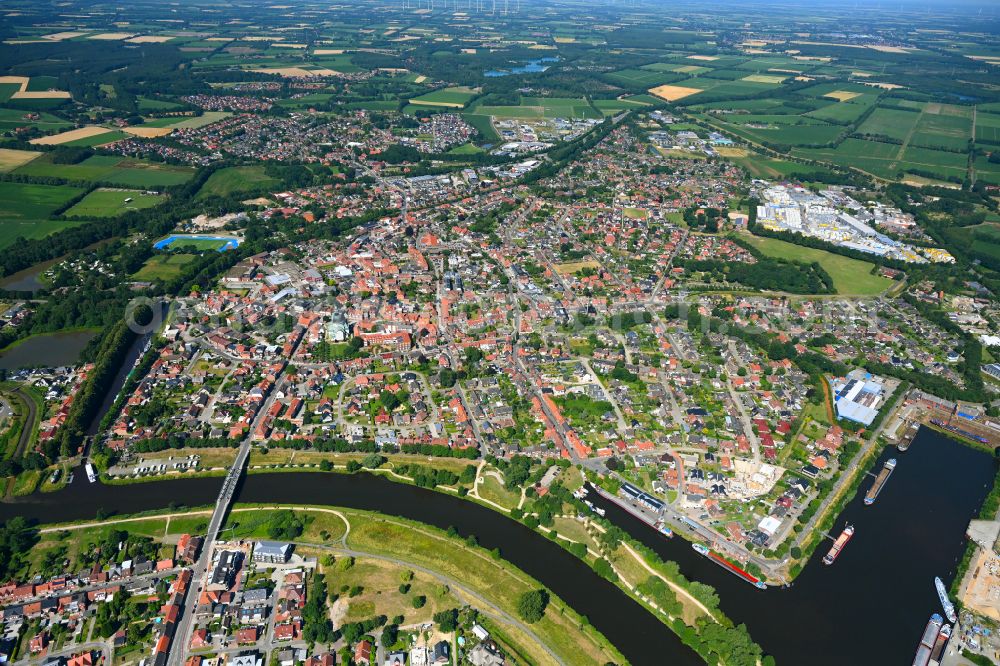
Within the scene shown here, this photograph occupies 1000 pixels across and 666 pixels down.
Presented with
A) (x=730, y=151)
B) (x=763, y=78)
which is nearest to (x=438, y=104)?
(x=730, y=151)

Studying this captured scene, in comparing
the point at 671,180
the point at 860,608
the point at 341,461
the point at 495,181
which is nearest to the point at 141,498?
the point at 341,461

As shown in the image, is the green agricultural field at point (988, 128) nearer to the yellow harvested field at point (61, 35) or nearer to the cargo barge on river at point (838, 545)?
the cargo barge on river at point (838, 545)

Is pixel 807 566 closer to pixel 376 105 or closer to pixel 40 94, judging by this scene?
pixel 376 105

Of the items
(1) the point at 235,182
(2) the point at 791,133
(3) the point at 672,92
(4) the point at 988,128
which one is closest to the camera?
(1) the point at 235,182

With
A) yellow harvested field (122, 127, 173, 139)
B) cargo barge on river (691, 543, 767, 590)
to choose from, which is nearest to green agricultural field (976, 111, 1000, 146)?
cargo barge on river (691, 543, 767, 590)

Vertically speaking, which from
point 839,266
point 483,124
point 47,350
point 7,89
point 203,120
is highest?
point 7,89

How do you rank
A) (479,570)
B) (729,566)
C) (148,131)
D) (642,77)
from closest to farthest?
(479,570)
(729,566)
(148,131)
(642,77)

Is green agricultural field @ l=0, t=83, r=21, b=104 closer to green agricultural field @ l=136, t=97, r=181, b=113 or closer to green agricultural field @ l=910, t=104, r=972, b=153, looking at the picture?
green agricultural field @ l=136, t=97, r=181, b=113

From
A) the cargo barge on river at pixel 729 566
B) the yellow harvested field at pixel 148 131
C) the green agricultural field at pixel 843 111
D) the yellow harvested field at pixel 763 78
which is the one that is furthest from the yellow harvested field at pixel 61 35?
the cargo barge on river at pixel 729 566
